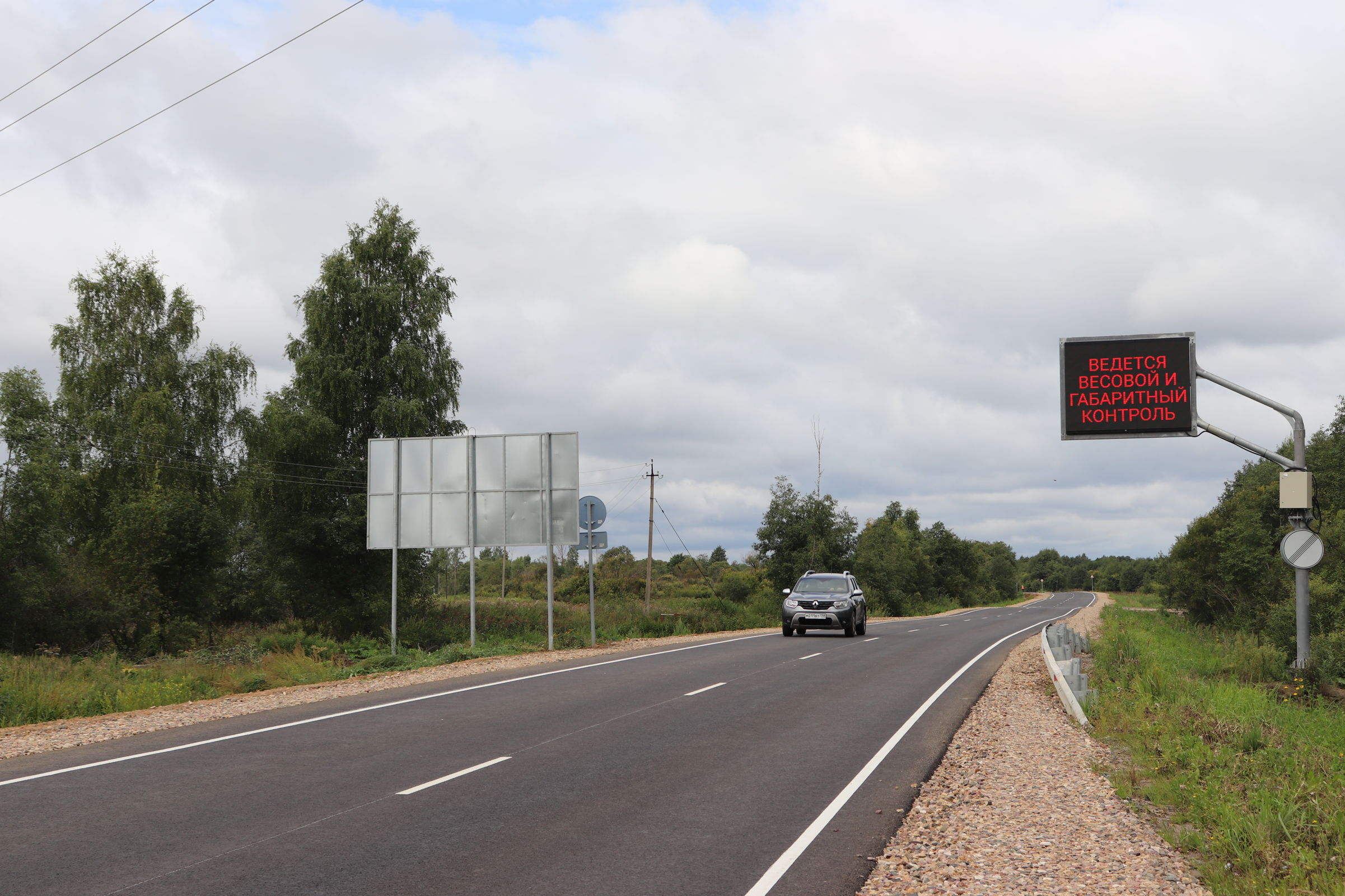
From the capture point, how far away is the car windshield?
31719mm

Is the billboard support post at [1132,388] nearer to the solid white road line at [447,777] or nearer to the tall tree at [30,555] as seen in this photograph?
the solid white road line at [447,777]

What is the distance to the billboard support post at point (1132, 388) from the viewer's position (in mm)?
19656

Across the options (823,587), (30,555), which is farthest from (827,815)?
(30,555)

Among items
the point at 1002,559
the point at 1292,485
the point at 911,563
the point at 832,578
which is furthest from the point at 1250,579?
the point at 1002,559

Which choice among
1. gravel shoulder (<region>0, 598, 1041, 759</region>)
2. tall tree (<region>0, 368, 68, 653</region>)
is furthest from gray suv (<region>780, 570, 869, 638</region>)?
tall tree (<region>0, 368, 68, 653</region>)

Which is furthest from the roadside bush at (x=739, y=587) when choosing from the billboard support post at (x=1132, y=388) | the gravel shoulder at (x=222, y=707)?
the billboard support post at (x=1132, y=388)

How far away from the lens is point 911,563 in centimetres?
8606

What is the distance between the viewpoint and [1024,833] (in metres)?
7.54

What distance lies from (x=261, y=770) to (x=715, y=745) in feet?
15.4

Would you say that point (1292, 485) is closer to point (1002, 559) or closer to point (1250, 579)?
point (1250, 579)

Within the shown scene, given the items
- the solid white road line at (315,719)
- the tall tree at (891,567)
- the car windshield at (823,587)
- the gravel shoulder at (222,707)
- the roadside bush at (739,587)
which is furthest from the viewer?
the tall tree at (891,567)

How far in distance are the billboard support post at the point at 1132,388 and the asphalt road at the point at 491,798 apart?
21.6ft

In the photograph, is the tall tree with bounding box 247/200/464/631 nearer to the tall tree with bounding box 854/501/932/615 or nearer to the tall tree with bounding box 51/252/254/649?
the tall tree with bounding box 51/252/254/649

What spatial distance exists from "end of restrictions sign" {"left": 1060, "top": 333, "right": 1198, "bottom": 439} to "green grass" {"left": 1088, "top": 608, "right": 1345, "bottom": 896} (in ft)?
14.7
